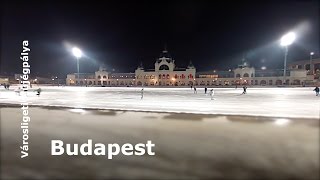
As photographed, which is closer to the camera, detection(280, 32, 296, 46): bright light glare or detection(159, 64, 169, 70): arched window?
detection(280, 32, 296, 46): bright light glare

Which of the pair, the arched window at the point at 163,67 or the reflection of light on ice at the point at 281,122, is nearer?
the reflection of light on ice at the point at 281,122

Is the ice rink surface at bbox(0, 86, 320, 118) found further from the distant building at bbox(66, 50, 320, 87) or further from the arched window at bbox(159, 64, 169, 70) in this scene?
the arched window at bbox(159, 64, 169, 70)

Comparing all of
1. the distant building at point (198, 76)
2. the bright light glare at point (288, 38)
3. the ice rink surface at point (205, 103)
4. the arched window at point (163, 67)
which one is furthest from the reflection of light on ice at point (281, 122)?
the arched window at point (163, 67)

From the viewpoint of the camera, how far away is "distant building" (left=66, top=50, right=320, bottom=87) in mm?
78250

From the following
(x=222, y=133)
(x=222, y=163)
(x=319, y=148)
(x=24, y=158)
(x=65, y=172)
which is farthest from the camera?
(x=222, y=133)

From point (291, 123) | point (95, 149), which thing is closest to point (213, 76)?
point (291, 123)

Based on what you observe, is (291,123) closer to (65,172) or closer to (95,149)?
(95,149)

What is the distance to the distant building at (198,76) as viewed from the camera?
78250 mm

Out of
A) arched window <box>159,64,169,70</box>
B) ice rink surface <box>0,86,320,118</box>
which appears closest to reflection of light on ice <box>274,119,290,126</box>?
ice rink surface <box>0,86,320,118</box>

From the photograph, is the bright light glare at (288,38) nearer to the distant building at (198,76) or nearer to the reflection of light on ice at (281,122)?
the reflection of light on ice at (281,122)

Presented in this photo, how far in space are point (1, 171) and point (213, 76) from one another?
3308 inches

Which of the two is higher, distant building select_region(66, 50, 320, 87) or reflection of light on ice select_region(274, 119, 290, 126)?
distant building select_region(66, 50, 320, 87)

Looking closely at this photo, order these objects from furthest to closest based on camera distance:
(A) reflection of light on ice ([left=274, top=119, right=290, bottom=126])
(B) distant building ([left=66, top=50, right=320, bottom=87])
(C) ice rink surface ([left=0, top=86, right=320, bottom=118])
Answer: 1. (B) distant building ([left=66, top=50, right=320, bottom=87])
2. (C) ice rink surface ([left=0, top=86, right=320, bottom=118])
3. (A) reflection of light on ice ([left=274, top=119, right=290, bottom=126])

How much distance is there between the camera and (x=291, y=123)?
11.3 m
